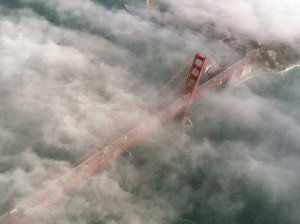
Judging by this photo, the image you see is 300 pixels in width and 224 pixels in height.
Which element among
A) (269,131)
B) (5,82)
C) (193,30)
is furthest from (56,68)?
(269,131)

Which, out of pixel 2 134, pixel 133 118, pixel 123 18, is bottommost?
pixel 2 134

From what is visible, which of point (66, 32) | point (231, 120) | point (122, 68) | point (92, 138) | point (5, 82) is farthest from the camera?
point (66, 32)

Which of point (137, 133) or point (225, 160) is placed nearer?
point (137, 133)

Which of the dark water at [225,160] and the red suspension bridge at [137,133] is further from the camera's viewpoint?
the dark water at [225,160]

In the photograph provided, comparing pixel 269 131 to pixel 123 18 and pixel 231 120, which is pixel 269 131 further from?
pixel 123 18

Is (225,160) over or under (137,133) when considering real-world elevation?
under

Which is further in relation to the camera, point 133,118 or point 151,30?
point 151,30

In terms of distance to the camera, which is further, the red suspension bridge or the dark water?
the dark water

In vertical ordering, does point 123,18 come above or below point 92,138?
above
